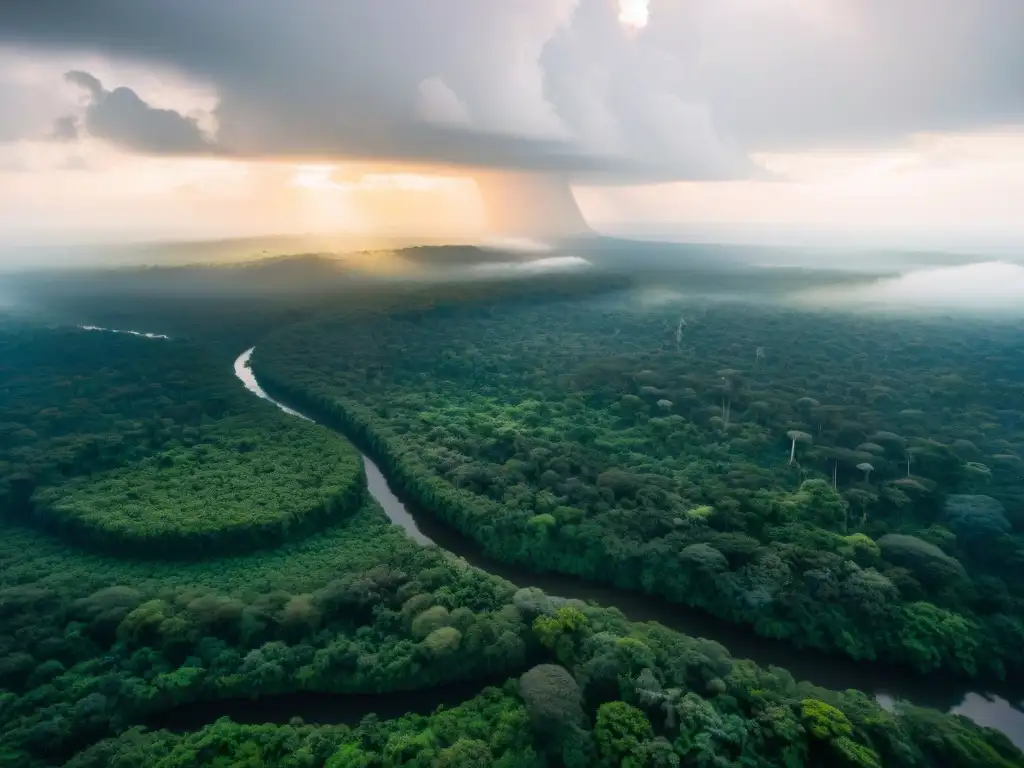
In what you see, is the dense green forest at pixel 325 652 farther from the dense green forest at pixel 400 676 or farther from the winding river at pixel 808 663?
the winding river at pixel 808 663

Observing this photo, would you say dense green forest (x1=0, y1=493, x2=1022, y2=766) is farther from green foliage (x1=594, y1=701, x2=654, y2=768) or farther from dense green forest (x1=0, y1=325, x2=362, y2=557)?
dense green forest (x1=0, y1=325, x2=362, y2=557)

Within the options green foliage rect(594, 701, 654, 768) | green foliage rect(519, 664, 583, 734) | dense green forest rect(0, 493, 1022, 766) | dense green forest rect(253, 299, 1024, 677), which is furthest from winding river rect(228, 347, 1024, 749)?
green foliage rect(519, 664, 583, 734)

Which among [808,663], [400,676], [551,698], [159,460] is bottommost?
[808,663]

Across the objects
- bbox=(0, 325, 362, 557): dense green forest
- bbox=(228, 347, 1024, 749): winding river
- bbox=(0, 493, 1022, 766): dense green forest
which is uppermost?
bbox=(0, 325, 362, 557): dense green forest

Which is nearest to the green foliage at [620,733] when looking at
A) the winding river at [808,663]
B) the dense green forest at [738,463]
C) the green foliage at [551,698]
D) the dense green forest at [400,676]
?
the dense green forest at [400,676]

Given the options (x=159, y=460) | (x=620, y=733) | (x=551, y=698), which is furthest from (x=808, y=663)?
(x=159, y=460)

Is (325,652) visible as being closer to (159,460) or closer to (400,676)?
(400,676)
